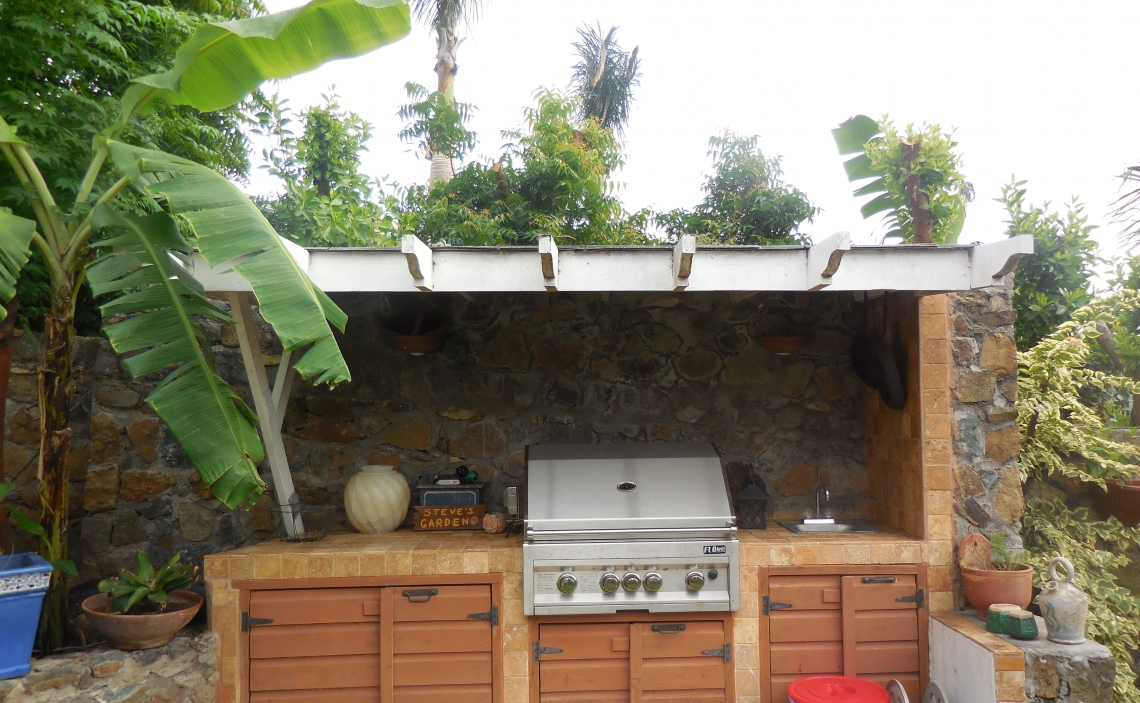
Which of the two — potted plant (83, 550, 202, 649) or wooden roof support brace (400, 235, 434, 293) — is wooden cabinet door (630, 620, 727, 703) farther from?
potted plant (83, 550, 202, 649)

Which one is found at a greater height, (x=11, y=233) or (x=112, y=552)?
(x=11, y=233)

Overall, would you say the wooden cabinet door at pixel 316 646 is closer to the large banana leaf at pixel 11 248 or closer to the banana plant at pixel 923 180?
the large banana leaf at pixel 11 248

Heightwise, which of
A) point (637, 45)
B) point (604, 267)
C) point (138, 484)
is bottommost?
point (138, 484)

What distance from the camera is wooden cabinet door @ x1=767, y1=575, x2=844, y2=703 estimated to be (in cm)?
336

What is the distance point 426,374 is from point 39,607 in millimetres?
2128

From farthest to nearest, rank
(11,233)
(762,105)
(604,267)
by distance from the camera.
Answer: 1. (762,105)
2. (604,267)
3. (11,233)

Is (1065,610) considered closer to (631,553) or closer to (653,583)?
(653,583)

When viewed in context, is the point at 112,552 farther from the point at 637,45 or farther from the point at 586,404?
the point at 637,45

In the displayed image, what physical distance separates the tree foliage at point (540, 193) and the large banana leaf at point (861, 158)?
346cm

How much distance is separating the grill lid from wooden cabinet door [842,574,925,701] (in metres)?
0.72

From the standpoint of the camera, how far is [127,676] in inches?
109

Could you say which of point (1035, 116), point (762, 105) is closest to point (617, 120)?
point (762, 105)

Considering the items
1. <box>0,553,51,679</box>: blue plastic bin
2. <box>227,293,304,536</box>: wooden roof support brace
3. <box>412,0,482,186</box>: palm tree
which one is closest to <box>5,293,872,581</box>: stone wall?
<box>227,293,304,536</box>: wooden roof support brace

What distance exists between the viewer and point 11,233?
2334mm
